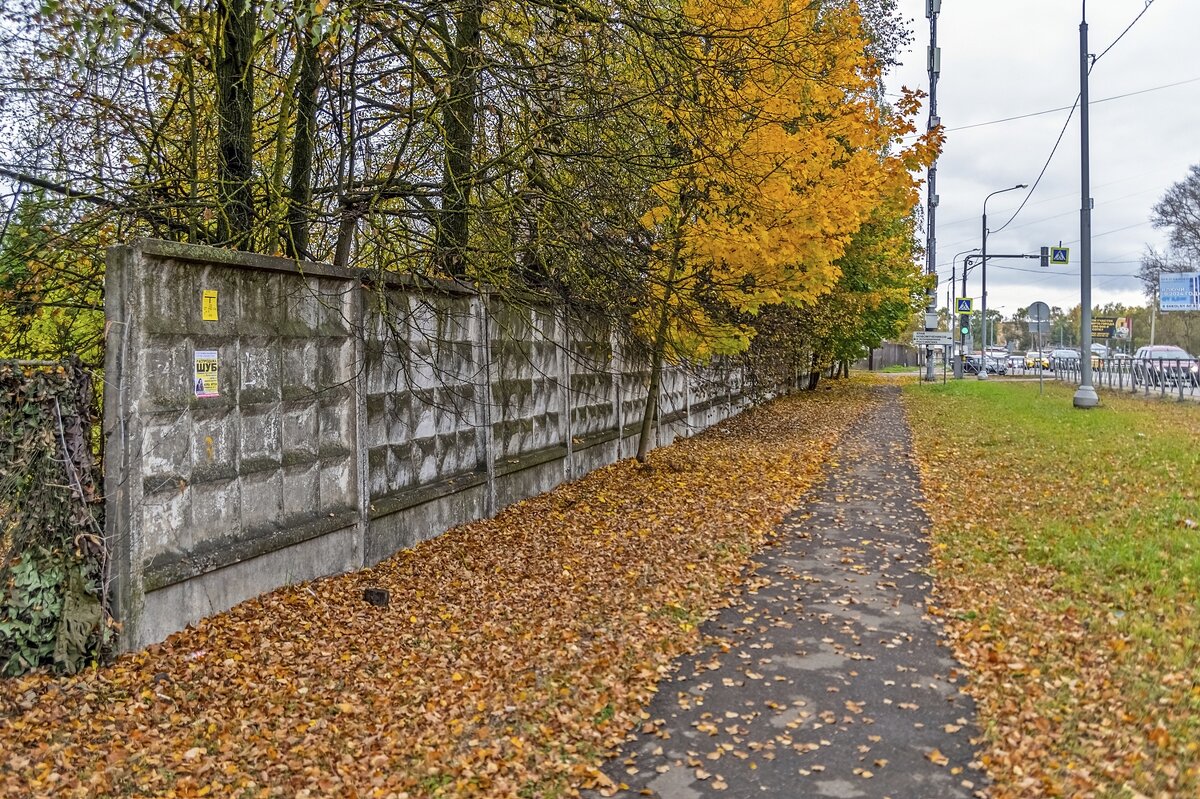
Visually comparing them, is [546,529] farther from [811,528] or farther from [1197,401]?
[1197,401]

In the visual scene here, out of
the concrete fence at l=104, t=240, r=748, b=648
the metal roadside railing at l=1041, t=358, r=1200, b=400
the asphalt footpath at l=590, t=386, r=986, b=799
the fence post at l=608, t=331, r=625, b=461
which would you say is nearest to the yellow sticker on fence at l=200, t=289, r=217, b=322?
the concrete fence at l=104, t=240, r=748, b=648

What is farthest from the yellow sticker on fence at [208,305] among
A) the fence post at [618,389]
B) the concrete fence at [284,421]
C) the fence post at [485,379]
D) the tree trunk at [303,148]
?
the fence post at [618,389]

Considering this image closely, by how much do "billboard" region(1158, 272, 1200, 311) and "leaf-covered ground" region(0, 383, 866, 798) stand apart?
49824 mm

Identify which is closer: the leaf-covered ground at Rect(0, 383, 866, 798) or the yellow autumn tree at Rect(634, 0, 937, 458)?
the leaf-covered ground at Rect(0, 383, 866, 798)

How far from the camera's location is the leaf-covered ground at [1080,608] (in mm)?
4289

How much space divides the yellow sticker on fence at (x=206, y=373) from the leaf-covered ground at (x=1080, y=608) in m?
4.71

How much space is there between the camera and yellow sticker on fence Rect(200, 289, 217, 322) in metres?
5.89

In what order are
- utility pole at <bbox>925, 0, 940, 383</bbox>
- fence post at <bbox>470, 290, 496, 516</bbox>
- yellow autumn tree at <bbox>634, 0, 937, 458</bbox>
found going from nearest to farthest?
fence post at <bbox>470, 290, 496, 516</bbox>, yellow autumn tree at <bbox>634, 0, 937, 458</bbox>, utility pole at <bbox>925, 0, 940, 383</bbox>

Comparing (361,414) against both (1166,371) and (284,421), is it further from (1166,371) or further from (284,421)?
(1166,371)

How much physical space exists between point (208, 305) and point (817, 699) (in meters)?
4.24

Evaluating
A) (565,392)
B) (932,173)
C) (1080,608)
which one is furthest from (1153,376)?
(1080,608)

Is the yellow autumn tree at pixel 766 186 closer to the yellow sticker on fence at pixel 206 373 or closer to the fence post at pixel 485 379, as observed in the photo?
the fence post at pixel 485 379

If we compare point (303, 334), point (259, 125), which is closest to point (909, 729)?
point (303, 334)

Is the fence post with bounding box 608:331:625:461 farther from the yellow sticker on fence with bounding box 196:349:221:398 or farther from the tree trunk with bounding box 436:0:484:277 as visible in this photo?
the yellow sticker on fence with bounding box 196:349:221:398
